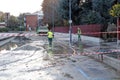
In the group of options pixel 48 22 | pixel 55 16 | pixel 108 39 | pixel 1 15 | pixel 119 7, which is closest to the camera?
pixel 119 7

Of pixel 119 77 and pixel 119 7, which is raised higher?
pixel 119 7

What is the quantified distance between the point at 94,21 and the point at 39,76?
32.1 meters

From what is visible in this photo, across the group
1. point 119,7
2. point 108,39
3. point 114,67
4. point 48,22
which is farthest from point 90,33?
point 48,22

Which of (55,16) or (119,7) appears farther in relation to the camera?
(55,16)

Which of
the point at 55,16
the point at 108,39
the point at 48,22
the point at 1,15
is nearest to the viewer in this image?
the point at 108,39

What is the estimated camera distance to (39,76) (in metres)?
11.6

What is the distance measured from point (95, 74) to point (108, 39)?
23.4 metres

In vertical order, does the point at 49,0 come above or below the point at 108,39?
above

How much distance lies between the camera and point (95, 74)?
12156 mm

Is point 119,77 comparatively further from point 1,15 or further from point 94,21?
point 1,15

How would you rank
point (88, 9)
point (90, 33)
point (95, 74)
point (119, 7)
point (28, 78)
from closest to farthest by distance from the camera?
point (28, 78), point (95, 74), point (119, 7), point (90, 33), point (88, 9)

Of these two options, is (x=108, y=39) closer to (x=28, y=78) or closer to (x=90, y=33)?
(x=90, y=33)

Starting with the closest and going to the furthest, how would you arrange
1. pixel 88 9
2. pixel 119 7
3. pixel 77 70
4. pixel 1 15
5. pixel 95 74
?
pixel 95 74 → pixel 77 70 → pixel 119 7 → pixel 88 9 → pixel 1 15

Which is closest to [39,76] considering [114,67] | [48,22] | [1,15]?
[114,67]
